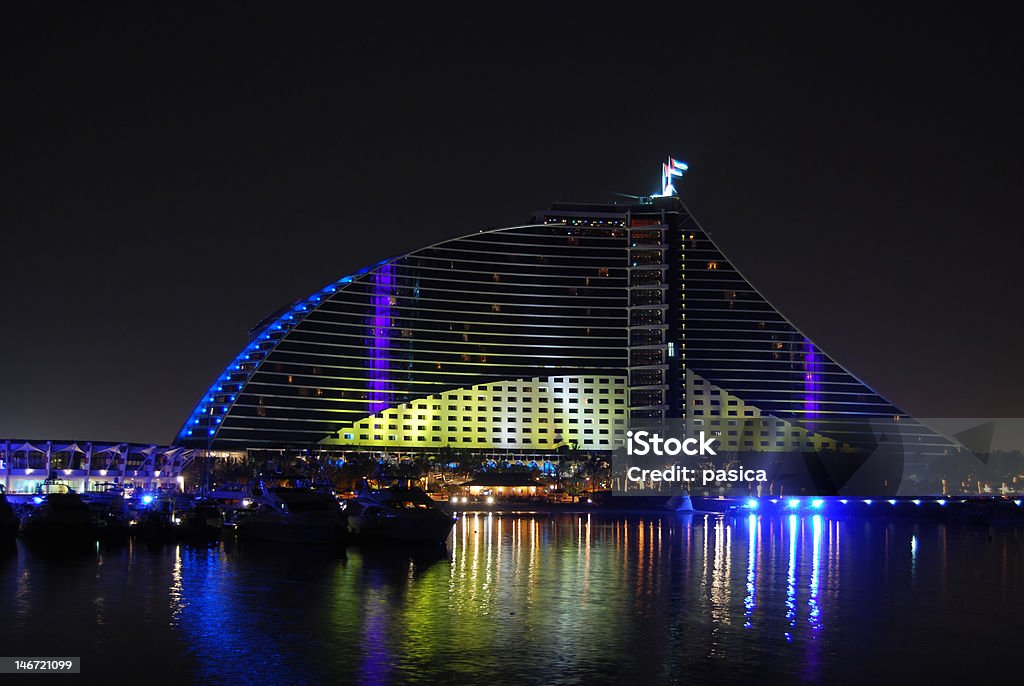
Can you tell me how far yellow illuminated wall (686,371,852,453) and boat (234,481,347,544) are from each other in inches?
5338

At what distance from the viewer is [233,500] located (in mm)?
95938

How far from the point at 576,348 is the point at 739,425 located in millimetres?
30302

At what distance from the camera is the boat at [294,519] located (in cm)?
5891

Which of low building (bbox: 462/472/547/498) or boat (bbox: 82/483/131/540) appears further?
low building (bbox: 462/472/547/498)

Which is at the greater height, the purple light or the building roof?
the purple light

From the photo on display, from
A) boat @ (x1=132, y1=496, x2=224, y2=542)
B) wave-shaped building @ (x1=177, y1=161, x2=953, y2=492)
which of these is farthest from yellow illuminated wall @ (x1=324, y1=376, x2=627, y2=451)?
boat @ (x1=132, y1=496, x2=224, y2=542)

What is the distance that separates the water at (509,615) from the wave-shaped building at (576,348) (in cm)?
12750

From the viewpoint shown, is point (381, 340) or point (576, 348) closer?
point (381, 340)

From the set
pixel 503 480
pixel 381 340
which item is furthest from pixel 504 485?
pixel 381 340

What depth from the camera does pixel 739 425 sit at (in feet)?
638

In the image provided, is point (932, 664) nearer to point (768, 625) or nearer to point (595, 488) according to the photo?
point (768, 625)

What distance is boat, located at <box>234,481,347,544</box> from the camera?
58.9 meters

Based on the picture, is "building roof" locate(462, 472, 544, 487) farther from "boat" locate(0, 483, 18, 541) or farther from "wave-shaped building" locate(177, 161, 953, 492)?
"boat" locate(0, 483, 18, 541)

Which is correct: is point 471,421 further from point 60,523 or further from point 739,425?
point 60,523
